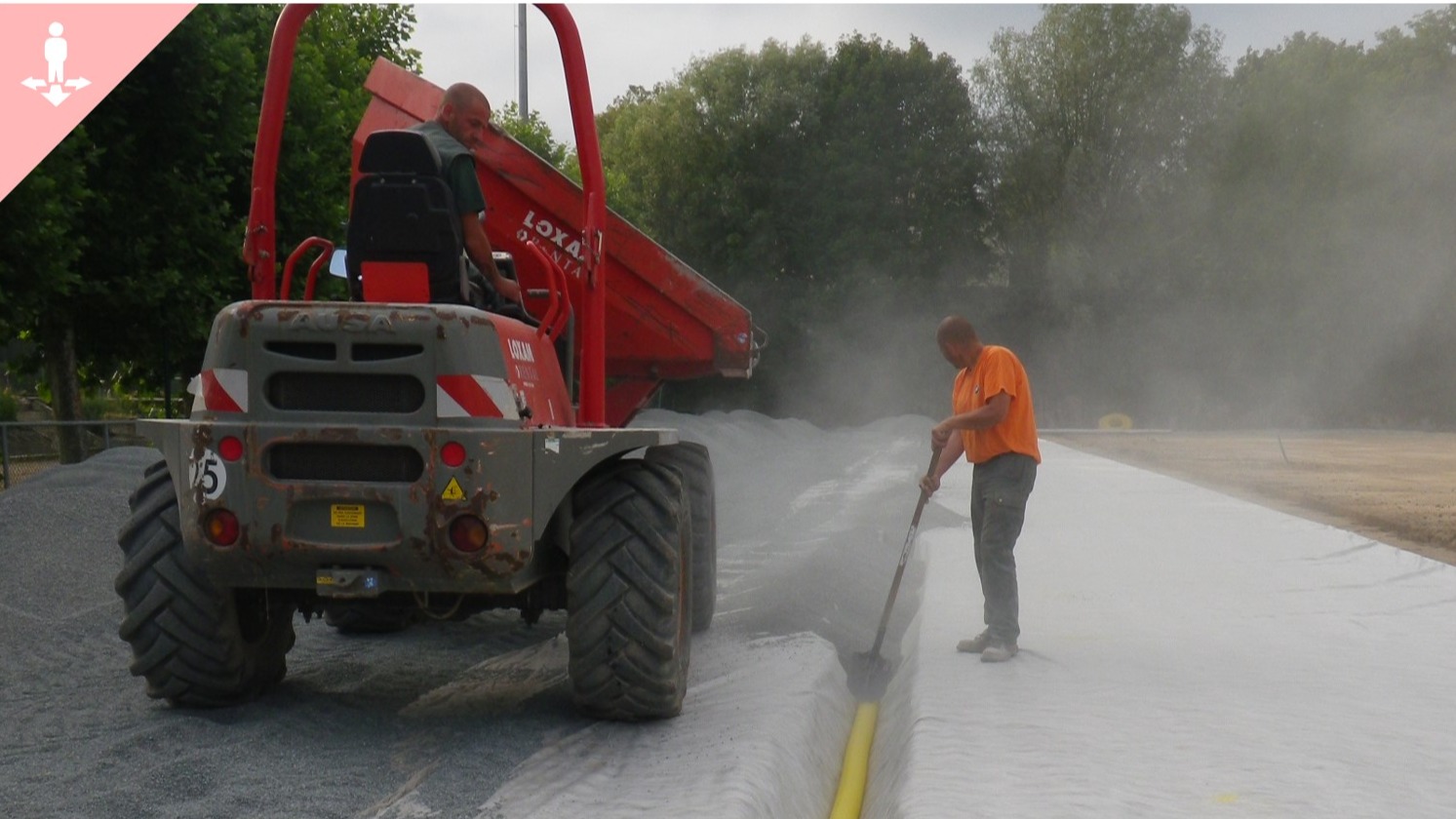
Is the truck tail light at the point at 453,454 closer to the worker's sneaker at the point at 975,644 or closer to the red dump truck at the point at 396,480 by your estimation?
the red dump truck at the point at 396,480

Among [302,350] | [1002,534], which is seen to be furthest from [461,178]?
[1002,534]

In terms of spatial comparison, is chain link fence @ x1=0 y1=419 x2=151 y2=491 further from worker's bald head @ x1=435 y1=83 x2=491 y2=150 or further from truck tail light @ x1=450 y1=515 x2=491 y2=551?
truck tail light @ x1=450 y1=515 x2=491 y2=551

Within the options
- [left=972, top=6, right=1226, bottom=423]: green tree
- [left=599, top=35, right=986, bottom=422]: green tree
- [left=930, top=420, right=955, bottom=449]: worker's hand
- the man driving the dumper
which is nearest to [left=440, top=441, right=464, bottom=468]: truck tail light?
the man driving the dumper

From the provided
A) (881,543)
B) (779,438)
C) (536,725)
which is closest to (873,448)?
(779,438)

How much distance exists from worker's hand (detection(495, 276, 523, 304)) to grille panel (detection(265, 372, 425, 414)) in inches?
34.5

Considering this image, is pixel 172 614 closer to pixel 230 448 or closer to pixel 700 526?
pixel 230 448

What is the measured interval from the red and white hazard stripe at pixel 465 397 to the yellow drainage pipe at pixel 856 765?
2.00 m

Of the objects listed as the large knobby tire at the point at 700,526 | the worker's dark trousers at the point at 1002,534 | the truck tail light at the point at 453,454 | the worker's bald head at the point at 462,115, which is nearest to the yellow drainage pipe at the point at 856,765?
the worker's dark trousers at the point at 1002,534

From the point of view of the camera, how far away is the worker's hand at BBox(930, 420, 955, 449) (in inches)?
303

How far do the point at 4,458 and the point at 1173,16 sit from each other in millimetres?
45485

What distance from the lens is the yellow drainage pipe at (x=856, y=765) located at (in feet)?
19.1

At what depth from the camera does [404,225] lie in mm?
5988

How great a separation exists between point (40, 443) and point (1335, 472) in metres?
19.7

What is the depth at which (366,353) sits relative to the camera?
5.72 m
